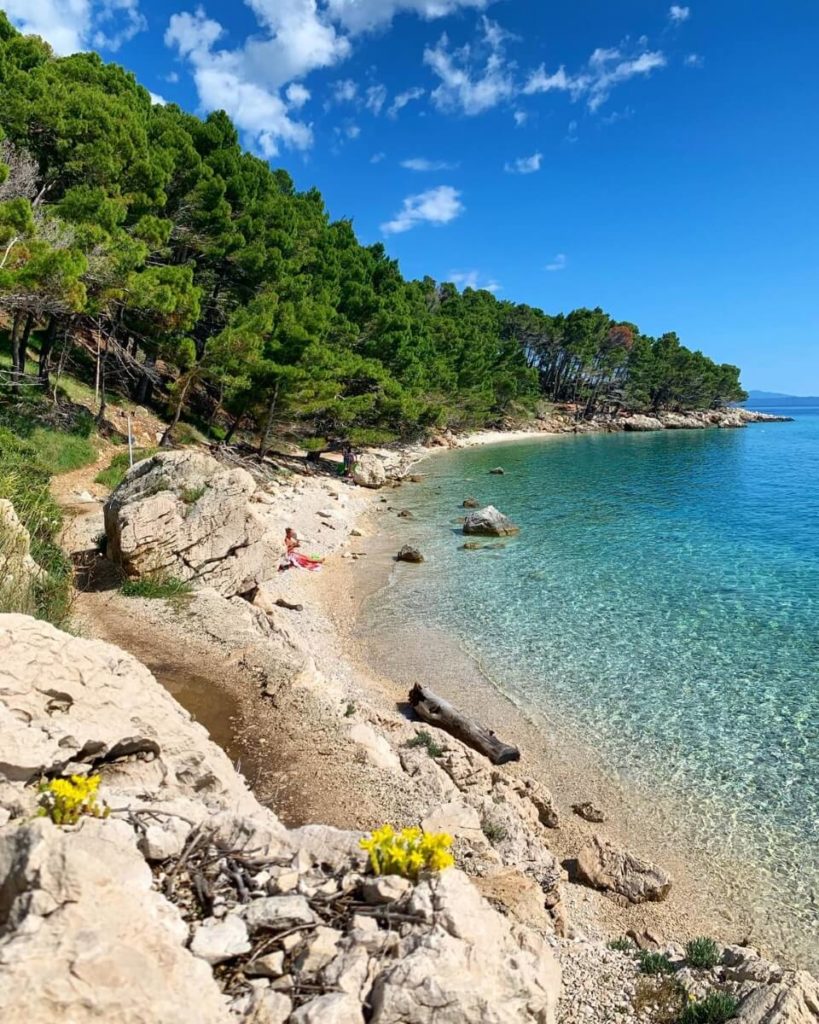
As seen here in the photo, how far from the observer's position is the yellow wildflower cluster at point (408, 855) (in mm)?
3682

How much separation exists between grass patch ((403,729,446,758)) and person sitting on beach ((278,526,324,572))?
11.0m

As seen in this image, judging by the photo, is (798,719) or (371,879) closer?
(371,879)

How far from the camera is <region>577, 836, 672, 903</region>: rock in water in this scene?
24.1ft

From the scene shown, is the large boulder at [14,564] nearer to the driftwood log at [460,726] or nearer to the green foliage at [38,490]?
the green foliage at [38,490]

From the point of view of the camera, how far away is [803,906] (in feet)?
23.8

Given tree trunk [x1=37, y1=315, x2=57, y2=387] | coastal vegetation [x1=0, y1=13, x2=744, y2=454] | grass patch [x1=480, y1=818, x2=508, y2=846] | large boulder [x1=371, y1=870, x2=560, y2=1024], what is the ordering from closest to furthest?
large boulder [x1=371, y1=870, x2=560, y2=1024] → grass patch [x1=480, y1=818, x2=508, y2=846] → coastal vegetation [x1=0, y1=13, x2=744, y2=454] → tree trunk [x1=37, y1=315, x2=57, y2=387]

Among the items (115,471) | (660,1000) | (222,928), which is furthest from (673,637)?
(115,471)

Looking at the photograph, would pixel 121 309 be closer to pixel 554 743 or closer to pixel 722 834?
pixel 554 743

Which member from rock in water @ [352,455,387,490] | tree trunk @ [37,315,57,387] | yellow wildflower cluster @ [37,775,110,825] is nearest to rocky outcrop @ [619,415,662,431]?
rock in water @ [352,455,387,490]

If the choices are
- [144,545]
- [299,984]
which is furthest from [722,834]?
[144,545]

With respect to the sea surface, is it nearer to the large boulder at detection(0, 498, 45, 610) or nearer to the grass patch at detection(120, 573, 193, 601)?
the grass patch at detection(120, 573, 193, 601)

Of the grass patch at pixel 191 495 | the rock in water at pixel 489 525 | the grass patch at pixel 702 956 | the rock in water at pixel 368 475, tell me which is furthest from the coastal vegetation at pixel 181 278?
the grass patch at pixel 702 956

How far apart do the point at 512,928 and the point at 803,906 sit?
538 cm

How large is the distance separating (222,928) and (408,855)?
111cm
